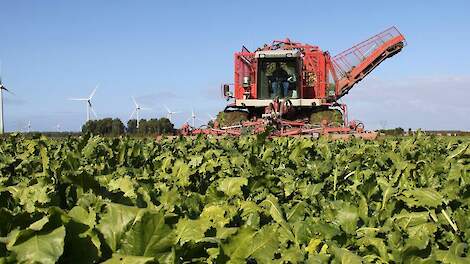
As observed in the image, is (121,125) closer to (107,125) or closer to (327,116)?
(107,125)

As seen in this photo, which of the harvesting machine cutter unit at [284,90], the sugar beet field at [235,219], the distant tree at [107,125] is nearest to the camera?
the sugar beet field at [235,219]

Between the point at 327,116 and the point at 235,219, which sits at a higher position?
the point at 327,116

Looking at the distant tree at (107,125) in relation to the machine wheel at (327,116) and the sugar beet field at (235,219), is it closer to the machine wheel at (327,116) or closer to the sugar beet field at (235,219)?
the machine wheel at (327,116)

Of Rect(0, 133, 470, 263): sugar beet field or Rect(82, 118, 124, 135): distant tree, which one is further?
Rect(82, 118, 124, 135): distant tree

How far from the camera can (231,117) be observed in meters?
23.7

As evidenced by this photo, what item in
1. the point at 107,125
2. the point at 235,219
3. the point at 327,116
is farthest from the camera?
the point at 107,125

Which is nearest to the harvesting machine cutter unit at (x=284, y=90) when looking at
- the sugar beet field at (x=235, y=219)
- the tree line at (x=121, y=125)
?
the tree line at (x=121, y=125)

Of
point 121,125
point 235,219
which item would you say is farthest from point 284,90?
point 235,219

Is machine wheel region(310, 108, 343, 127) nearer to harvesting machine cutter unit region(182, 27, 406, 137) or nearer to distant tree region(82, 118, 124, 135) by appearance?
harvesting machine cutter unit region(182, 27, 406, 137)

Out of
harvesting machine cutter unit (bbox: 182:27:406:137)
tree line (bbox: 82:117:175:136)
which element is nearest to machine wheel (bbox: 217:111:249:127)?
harvesting machine cutter unit (bbox: 182:27:406:137)

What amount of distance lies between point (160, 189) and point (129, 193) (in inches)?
13.5

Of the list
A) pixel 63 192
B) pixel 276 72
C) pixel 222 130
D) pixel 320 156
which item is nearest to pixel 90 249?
pixel 63 192

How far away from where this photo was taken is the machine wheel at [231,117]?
23.4 meters

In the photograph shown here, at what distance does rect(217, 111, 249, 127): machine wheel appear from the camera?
2338cm
